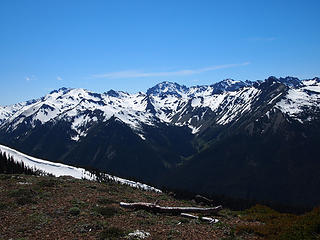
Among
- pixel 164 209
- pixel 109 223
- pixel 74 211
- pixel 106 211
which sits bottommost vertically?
pixel 109 223

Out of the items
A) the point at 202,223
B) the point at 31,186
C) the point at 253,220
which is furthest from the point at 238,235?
the point at 31,186

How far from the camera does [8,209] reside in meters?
29.3

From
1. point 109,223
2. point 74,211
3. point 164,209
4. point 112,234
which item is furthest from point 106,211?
point 112,234

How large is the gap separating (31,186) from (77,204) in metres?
11.9

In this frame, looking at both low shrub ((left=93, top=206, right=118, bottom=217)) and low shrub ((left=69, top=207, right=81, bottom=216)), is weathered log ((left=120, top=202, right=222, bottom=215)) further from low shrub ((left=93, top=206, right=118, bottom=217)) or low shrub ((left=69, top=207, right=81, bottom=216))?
low shrub ((left=69, top=207, right=81, bottom=216))

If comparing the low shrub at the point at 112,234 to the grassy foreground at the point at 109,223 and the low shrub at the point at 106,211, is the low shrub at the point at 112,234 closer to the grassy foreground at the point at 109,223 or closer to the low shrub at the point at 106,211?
the grassy foreground at the point at 109,223

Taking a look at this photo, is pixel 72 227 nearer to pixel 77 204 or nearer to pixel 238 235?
pixel 77 204

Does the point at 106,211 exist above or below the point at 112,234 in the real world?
above

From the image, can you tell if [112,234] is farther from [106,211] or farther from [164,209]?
[164,209]

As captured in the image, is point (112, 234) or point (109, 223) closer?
point (112, 234)

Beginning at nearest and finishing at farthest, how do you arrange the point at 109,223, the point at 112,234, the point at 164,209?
1. the point at 112,234
2. the point at 109,223
3. the point at 164,209

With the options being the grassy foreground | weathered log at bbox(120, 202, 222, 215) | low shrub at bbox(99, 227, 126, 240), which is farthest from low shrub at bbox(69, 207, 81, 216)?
low shrub at bbox(99, 227, 126, 240)

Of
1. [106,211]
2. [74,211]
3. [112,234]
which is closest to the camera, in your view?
[112,234]

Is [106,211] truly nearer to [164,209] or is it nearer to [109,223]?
[109,223]
